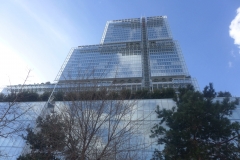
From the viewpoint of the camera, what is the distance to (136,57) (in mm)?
61375

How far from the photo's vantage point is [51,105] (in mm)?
27969

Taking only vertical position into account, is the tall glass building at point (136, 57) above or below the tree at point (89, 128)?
above

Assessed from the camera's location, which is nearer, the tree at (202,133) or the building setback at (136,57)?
the tree at (202,133)

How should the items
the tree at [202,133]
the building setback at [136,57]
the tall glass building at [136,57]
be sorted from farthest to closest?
the tall glass building at [136,57] → the building setback at [136,57] → the tree at [202,133]

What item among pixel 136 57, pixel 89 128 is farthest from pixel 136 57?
pixel 89 128

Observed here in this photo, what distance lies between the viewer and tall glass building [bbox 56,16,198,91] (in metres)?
51.6

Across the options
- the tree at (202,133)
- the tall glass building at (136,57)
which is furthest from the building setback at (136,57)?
the tree at (202,133)

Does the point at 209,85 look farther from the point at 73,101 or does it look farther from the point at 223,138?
the point at 73,101

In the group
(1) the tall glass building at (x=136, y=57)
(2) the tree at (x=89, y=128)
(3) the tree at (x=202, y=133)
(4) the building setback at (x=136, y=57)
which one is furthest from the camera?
(1) the tall glass building at (x=136, y=57)

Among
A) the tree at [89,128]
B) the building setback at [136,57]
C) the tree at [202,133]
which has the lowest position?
the tree at [89,128]

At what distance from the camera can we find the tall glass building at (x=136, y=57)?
2031 inches

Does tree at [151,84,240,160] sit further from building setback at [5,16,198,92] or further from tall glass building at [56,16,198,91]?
tall glass building at [56,16,198,91]

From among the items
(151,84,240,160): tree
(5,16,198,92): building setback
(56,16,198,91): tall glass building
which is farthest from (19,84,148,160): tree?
(56,16,198,91): tall glass building

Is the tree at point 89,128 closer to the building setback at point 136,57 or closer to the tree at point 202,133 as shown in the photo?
the tree at point 202,133
